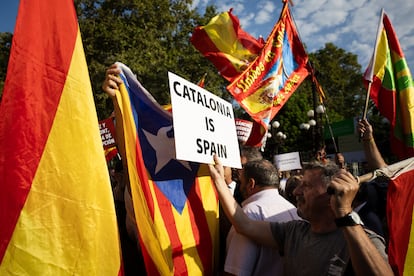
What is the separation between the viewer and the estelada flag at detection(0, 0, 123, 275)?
5.83ft

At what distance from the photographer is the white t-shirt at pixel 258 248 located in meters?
2.37

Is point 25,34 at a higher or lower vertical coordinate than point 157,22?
lower

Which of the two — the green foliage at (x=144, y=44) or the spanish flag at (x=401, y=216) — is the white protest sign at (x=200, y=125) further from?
the green foliage at (x=144, y=44)

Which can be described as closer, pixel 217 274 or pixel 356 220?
pixel 356 220

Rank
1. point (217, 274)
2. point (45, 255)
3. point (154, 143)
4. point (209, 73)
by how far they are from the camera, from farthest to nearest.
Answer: point (209, 73), point (217, 274), point (154, 143), point (45, 255)

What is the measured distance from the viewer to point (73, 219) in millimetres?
1901

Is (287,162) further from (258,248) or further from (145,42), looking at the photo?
(145,42)

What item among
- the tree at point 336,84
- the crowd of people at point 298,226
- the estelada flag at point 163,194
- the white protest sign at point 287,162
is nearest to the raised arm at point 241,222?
the crowd of people at point 298,226

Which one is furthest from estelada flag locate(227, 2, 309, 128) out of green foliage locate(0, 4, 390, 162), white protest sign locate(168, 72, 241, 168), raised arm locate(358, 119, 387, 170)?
green foliage locate(0, 4, 390, 162)

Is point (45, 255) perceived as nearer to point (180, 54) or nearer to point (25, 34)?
point (25, 34)

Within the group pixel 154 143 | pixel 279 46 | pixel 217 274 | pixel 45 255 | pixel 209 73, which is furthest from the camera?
pixel 209 73

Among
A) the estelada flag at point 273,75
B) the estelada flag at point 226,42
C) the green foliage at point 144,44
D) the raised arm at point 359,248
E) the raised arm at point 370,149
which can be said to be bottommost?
the raised arm at point 359,248

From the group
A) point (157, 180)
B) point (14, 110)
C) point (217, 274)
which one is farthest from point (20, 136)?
point (217, 274)

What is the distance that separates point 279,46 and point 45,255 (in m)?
4.37
